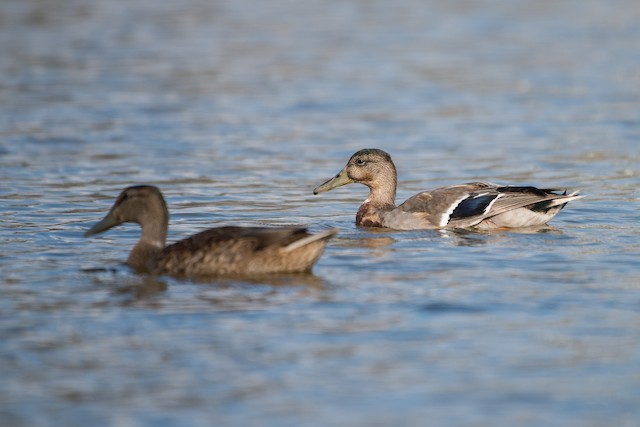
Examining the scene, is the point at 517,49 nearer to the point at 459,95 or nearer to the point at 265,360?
the point at 459,95

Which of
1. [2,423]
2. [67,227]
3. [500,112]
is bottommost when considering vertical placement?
[2,423]

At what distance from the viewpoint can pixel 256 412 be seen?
22.4 feet

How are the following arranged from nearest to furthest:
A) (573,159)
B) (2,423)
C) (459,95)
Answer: (2,423)
(573,159)
(459,95)

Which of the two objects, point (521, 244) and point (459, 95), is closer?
point (521, 244)

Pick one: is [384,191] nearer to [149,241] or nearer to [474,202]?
[474,202]

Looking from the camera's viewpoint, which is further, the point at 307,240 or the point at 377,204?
the point at 377,204

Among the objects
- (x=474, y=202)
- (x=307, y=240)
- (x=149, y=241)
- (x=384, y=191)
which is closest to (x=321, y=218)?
(x=384, y=191)

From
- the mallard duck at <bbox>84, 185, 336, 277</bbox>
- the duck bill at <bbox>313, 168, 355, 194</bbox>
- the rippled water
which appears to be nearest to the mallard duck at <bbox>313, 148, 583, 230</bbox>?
the rippled water

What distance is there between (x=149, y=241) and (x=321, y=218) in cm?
322

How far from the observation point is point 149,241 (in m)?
10.3

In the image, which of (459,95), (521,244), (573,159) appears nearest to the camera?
(521,244)

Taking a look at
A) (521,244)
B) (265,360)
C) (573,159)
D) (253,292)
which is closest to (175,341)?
(265,360)

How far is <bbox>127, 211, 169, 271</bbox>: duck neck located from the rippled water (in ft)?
0.63

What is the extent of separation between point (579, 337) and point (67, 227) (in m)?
5.99
